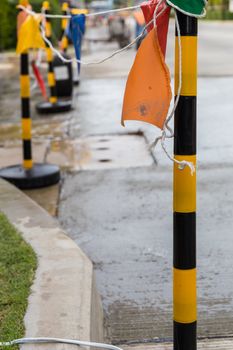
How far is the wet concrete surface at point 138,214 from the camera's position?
4.26 m

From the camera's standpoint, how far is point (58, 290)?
153 inches

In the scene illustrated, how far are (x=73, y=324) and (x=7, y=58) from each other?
2073 cm

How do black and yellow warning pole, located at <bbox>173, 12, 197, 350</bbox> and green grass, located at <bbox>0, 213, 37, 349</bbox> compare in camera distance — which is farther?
green grass, located at <bbox>0, 213, 37, 349</bbox>

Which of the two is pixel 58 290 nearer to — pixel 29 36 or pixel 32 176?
pixel 32 176

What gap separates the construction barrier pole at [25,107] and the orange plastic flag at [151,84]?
3932mm

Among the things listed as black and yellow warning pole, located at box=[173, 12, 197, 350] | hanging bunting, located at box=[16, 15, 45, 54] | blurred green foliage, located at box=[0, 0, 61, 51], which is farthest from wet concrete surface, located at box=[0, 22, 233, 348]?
blurred green foliage, located at box=[0, 0, 61, 51]

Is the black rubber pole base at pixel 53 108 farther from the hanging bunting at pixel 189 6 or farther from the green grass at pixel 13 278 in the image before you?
the hanging bunting at pixel 189 6

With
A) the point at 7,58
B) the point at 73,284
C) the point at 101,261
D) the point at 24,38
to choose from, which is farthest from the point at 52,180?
the point at 7,58

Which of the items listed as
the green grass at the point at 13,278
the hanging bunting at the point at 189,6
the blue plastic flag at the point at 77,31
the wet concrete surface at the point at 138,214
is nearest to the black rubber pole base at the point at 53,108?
the wet concrete surface at the point at 138,214

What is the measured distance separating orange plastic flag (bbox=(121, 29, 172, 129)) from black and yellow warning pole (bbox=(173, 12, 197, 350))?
0.07 meters

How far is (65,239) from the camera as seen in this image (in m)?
4.84

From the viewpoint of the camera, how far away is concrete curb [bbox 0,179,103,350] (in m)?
3.46

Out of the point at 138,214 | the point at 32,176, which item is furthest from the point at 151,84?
the point at 32,176

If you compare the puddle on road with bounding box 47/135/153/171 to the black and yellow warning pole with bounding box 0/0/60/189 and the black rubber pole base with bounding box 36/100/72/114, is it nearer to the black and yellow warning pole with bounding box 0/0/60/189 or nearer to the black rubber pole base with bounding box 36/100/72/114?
the black and yellow warning pole with bounding box 0/0/60/189
